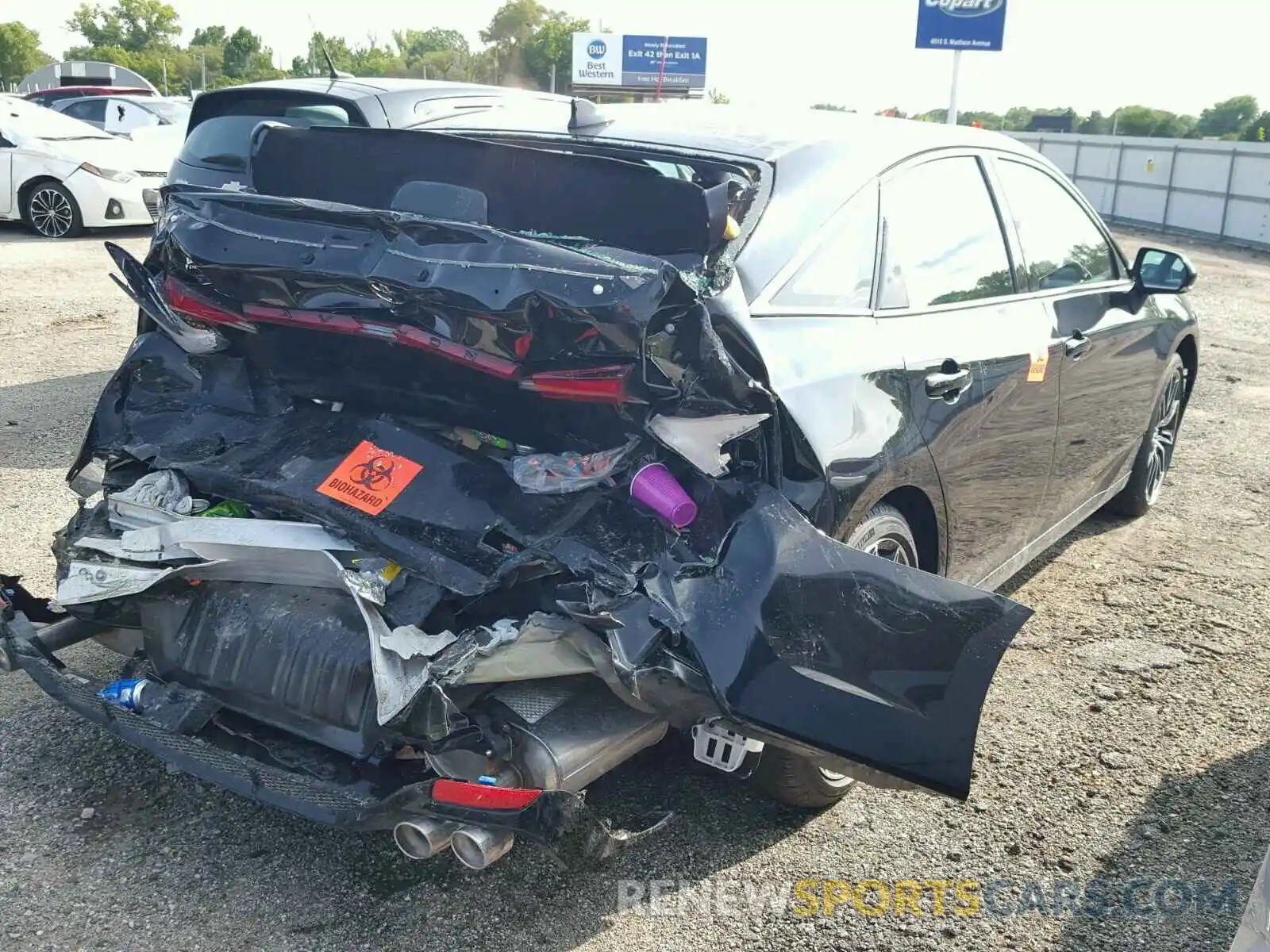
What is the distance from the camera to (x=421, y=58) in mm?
65000

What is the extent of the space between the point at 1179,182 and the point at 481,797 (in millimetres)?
22544

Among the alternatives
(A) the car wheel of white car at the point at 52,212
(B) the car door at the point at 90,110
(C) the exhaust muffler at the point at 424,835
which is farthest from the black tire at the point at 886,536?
(B) the car door at the point at 90,110

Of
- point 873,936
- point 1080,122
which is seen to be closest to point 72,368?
point 873,936

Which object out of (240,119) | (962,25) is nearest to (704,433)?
(240,119)

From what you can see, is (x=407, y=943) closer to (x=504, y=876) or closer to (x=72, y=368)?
(x=504, y=876)

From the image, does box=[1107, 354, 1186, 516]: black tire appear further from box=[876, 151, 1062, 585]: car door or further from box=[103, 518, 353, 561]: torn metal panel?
box=[103, 518, 353, 561]: torn metal panel

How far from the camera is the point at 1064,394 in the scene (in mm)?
4043

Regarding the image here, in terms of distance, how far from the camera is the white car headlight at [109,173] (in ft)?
41.9

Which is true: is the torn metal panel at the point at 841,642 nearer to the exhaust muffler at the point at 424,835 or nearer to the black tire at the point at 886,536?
the black tire at the point at 886,536

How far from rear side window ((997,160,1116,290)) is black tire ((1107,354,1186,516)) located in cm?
89

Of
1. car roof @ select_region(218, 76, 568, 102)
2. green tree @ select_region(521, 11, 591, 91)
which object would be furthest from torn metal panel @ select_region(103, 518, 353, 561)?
green tree @ select_region(521, 11, 591, 91)

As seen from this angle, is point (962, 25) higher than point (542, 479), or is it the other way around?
point (962, 25)

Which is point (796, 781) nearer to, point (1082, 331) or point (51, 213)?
point (1082, 331)

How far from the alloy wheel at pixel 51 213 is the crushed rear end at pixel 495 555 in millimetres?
11222
